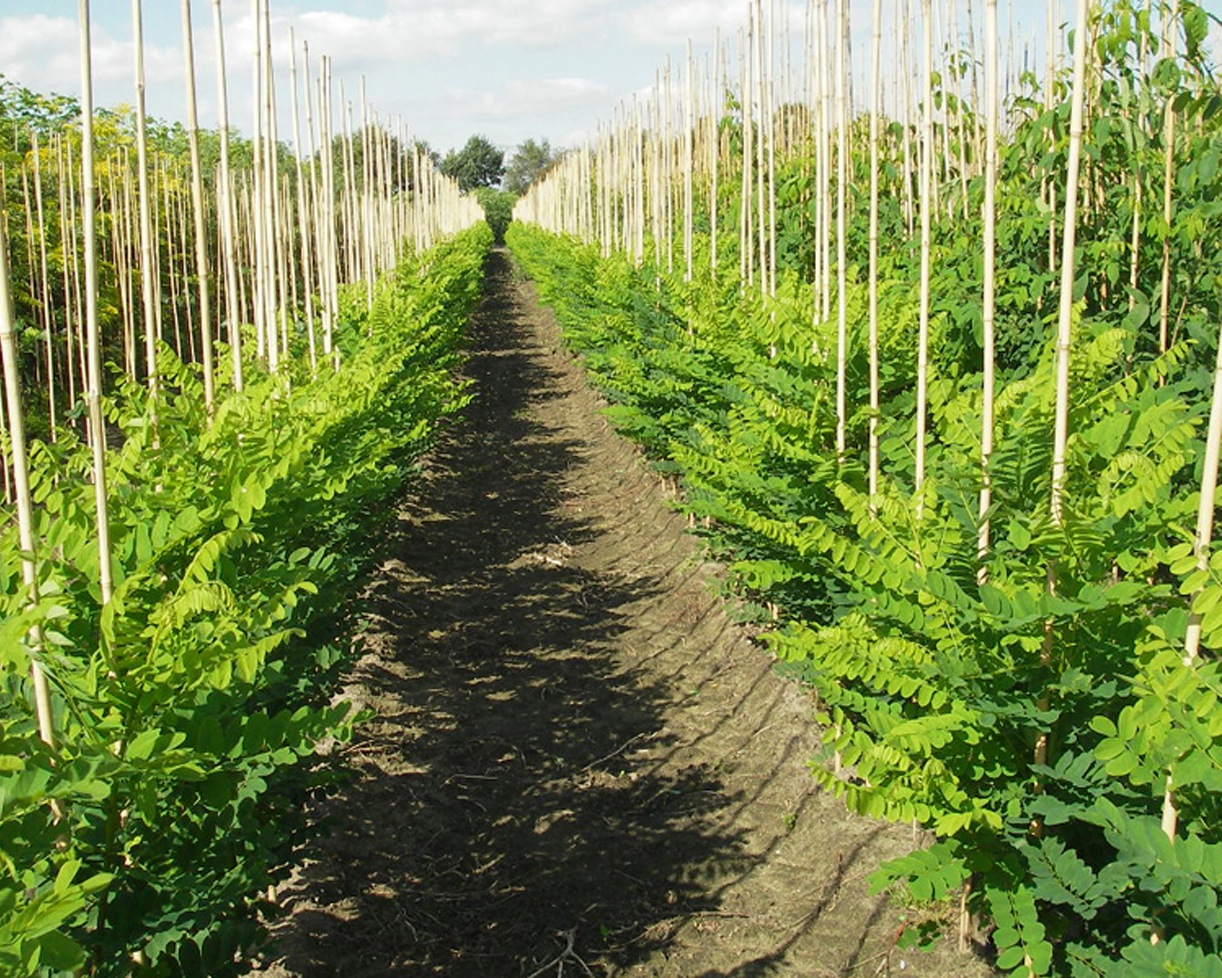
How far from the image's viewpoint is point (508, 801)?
5094 millimetres

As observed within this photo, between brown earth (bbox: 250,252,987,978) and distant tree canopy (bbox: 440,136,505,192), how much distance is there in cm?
7941

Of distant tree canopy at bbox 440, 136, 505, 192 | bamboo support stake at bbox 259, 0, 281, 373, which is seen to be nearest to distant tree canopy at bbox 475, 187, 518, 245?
distant tree canopy at bbox 440, 136, 505, 192

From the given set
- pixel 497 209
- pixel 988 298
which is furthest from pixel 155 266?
pixel 497 209

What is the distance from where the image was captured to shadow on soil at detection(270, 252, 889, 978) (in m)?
4.03

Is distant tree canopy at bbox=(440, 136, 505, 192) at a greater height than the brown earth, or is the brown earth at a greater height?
distant tree canopy at bbox=(440, 136, 505, 192)

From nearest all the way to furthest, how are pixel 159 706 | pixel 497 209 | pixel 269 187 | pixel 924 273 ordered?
pixel 159 706
pixel 924 273
pixel 269 187
pixel 497 209

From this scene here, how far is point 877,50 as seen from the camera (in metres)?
4.45

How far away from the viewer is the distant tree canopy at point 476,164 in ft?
278

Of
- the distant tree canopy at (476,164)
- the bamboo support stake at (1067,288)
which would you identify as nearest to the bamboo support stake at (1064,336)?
the bamboo support stake at (1067,288)

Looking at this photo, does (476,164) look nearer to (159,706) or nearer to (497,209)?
(497,209)

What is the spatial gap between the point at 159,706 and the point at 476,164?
90.0 m

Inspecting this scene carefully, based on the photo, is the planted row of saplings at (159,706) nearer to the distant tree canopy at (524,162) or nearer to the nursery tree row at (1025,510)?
the nursery tree row at (1025,510)

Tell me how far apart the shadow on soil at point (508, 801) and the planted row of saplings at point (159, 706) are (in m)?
0.78

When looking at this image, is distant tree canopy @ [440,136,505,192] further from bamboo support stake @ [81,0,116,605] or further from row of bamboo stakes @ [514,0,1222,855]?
bamboo support stake @ [81,0,116,605]
